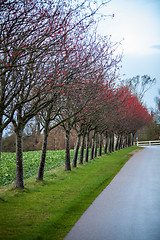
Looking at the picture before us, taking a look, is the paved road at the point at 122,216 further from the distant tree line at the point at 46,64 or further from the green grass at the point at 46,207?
the distant tree line at the point at 46,64

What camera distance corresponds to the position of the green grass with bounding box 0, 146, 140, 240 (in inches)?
295

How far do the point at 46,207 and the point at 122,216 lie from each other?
8.62 ft

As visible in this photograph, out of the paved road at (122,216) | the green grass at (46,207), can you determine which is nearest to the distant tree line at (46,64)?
the green grass at (46,207)

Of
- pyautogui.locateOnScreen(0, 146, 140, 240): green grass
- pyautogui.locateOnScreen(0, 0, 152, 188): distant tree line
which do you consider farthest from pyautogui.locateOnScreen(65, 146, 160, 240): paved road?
pyautogui.locateOnScreen(0, 0, 152, 188): distant tree line

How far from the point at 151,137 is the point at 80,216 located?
2903 inches

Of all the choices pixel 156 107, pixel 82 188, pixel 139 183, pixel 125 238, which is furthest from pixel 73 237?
pixel 156 107

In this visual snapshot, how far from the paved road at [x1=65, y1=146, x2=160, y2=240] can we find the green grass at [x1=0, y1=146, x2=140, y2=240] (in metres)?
0.34

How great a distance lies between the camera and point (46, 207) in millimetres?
10062

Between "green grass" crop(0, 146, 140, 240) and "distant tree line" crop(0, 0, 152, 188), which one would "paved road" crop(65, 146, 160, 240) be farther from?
"distant tree line" crop(0, 0, 152, 188)

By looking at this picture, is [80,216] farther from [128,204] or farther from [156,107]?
[156,107]

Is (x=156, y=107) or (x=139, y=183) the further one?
(x=156, y=107)

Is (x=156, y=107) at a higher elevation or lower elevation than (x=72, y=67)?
higher

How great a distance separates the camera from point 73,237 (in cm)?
679

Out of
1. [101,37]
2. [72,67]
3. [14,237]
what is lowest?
[14,237]
